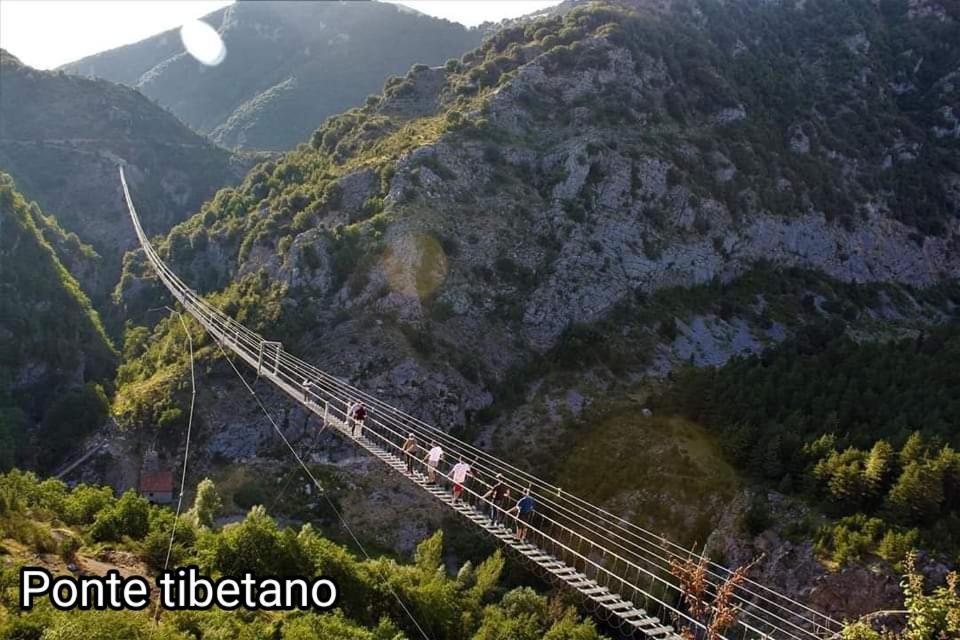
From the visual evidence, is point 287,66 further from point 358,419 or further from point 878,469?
point 878,469

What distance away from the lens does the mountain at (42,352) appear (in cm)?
3494

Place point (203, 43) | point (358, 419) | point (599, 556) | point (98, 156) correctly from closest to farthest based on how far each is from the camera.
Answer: point (358, 419) < point (599, 556) < point (98, 156) < point (203, 43)

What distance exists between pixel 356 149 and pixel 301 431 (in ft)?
82.0

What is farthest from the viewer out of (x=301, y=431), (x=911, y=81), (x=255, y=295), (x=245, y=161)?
(x=245, y=161)

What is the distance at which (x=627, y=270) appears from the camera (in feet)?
138

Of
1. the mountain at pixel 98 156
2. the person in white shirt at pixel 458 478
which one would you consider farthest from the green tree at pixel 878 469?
the mountain at pixel 98 156

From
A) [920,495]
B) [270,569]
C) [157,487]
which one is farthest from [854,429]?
[157,487]

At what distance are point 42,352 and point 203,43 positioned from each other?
433ft

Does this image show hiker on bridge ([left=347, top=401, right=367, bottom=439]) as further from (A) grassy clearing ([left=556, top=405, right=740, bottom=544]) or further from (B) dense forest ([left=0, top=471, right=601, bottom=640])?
(A) grassy clearing ([left=556, top=405, right=740, bottom=544])

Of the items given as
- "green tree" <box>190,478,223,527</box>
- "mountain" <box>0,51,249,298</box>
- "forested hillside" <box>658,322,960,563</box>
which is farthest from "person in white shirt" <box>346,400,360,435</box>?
"mountain" <box>0,51,249,298</box>

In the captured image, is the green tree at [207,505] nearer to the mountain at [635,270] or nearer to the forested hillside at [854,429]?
the mountain at [635,270]

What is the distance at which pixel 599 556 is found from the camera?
25.1 metres

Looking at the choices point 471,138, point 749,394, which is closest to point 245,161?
point 471,138

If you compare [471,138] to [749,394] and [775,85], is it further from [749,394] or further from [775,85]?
[775,85]
